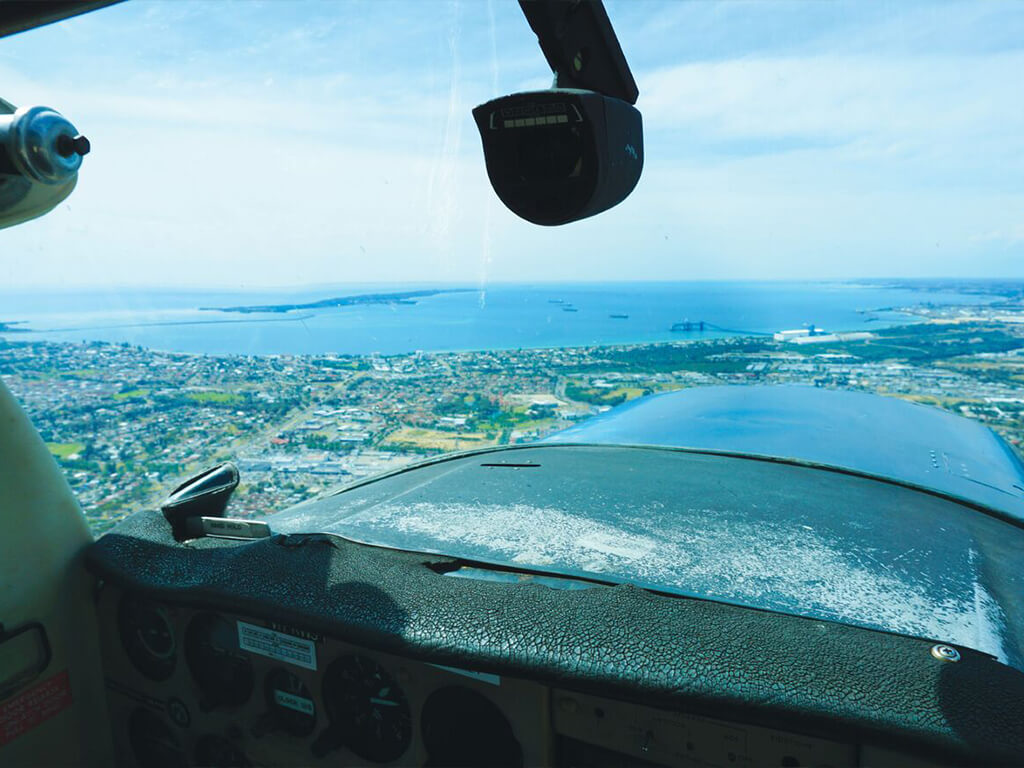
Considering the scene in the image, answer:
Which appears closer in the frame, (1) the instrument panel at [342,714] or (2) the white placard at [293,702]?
(1) the instrument panel at [342,714]

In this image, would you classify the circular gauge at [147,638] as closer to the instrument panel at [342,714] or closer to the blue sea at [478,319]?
the instrument panel at [342,714]

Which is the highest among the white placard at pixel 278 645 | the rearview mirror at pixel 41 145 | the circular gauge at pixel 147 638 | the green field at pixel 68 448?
the rearview mirror at pixel 41 145

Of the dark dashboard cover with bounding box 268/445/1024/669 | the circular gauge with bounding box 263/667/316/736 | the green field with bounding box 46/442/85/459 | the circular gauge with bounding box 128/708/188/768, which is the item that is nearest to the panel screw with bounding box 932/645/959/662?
the dark dashboard cover with bounding box 268/445/1024/669

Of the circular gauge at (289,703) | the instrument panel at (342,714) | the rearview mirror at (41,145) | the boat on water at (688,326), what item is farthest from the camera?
the boat on water at (688,326)

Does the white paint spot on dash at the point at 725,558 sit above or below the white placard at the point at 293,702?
above

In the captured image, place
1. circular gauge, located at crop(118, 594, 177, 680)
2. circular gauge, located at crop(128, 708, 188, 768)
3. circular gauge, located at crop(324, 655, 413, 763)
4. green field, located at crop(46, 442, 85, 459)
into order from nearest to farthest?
circular gauge, located at crop(324, 655, 413, 763), circular gauge, located at crop(118, 594, 177, 680), circular gauge, located at crop(128, 708, 188, 768), green field, located at crop(46, 442, 85, 459)

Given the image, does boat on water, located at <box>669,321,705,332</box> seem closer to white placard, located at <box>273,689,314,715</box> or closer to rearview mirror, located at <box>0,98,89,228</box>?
A: white placard, located at <box>273,689,314,715</box>

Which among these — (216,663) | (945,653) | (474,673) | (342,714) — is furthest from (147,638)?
(945,653)

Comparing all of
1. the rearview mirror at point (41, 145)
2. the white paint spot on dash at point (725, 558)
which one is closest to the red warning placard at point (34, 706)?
the white paint spot on dash at point (725, 558)
